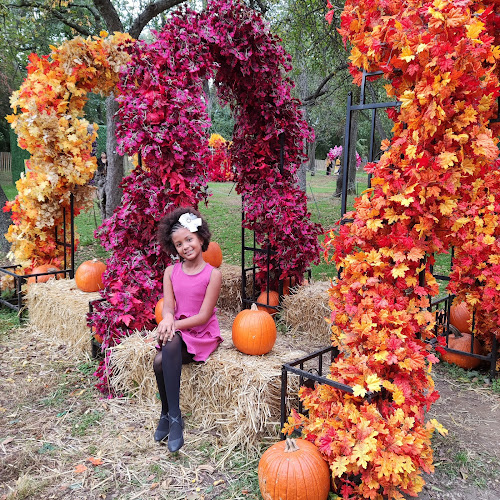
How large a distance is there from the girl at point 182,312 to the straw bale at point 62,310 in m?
1.47

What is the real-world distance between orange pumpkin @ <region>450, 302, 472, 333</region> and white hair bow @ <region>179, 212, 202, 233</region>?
2682mm

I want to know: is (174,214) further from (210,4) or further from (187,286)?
(210,4)

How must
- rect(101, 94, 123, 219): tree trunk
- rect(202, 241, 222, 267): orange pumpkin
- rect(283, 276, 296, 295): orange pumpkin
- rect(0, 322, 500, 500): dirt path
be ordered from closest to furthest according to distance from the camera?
rect(0, 322, 500, 500): dirt path → rect(283, 276, 296, 295): orange pumpkin → rect(202, 241, 222, 267): orange pumpkin → rect(101, 94, 123, 219): tree trunk

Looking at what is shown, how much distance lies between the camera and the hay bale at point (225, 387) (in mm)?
2762

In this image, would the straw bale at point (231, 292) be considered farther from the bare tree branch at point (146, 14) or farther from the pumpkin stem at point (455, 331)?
the bare tree branch at point (146, 14)

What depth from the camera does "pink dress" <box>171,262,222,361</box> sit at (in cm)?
305

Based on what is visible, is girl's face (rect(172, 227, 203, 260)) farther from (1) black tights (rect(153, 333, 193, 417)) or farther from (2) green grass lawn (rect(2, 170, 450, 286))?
(2) green grass lawn (rect(2, 170, 450, 286))

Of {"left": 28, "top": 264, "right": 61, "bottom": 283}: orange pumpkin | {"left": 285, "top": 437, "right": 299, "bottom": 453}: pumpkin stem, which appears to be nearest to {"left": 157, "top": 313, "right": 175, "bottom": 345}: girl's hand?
{"left": 285, "top": 437, "right": 299, "bottom": 453}: pumpkin stem

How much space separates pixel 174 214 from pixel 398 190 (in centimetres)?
160

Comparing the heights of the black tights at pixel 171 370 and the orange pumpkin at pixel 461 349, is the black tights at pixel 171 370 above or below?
above

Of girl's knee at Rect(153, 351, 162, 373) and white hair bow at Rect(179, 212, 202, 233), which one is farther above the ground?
white hair bow at Rect(179, 212, 202, 233)

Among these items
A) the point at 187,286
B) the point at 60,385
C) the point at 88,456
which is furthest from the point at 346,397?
the point at 60,385

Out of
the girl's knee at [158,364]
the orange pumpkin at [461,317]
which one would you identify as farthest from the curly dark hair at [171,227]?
the orange pumpkin at [461,317]

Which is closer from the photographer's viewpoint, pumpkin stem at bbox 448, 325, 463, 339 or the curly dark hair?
the curly dark hair
